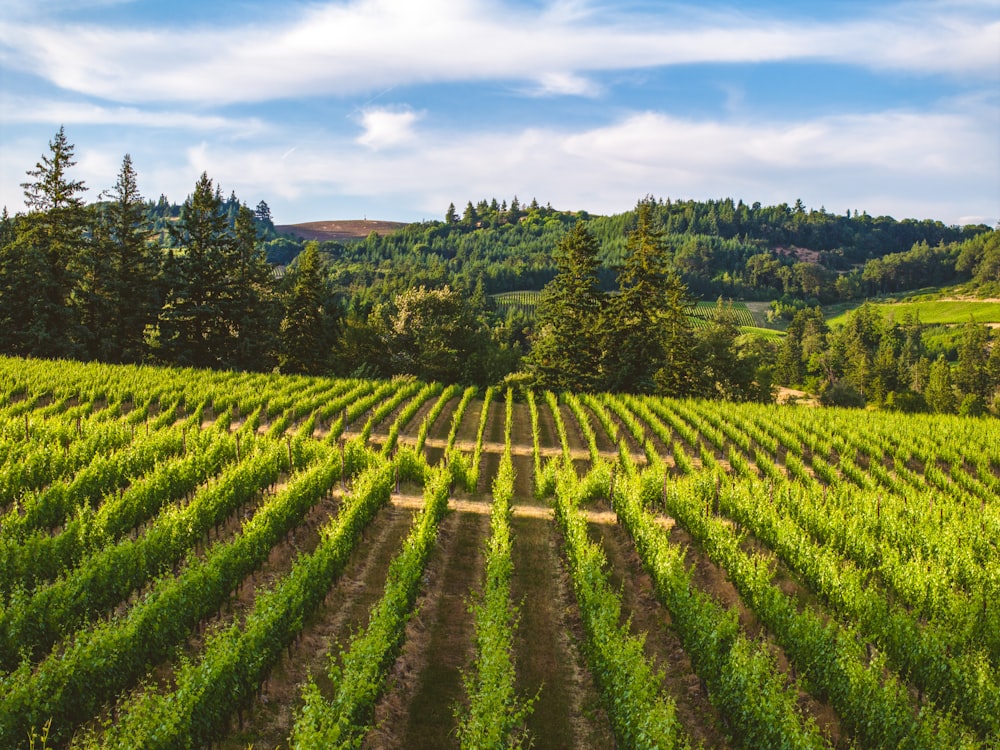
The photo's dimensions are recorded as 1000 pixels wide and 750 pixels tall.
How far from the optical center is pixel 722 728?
895cm

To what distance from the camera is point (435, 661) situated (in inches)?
420

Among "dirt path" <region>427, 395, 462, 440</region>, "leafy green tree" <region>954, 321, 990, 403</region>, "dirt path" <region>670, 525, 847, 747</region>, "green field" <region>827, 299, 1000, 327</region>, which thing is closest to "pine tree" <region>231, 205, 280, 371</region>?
"dirt path" <region>427, 395, 462, 440</region>

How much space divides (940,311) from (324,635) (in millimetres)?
154675

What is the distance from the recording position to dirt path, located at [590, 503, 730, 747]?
362 inches

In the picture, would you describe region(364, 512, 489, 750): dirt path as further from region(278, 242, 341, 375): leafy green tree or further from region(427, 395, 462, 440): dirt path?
region(278, 242, 341, 375): leafy green tree

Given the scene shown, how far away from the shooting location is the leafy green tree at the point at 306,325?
44656 mm

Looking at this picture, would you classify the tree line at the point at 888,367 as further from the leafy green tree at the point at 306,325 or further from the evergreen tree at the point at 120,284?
the evergreen tree at the point at 120,284

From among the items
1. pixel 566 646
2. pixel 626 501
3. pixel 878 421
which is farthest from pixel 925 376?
pixel 566 646

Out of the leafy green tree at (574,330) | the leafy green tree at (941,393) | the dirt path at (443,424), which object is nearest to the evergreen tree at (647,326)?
the leafy green tree at (574,330)

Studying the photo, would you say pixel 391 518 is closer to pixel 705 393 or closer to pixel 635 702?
pixel 635 702

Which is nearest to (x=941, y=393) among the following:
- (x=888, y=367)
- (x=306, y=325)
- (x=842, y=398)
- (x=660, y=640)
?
(x=888, y=367)

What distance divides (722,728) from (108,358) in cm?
4278

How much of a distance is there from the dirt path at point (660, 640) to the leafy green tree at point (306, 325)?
3401 centimetres

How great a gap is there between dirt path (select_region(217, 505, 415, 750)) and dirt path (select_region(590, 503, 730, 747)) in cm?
520
